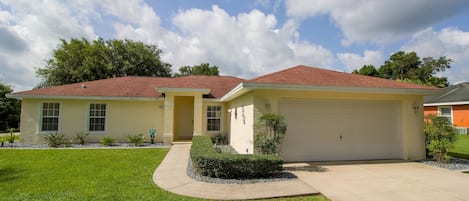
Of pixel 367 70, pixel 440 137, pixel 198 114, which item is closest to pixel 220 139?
pixel 198 114

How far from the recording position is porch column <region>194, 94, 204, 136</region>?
13172 mm

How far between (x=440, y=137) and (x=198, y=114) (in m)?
11.0

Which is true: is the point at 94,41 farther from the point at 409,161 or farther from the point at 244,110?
the point at 409,161

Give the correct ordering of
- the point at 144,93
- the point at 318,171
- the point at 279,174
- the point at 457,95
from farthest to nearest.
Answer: the point at 457,95
the point at 144,93
the point at 318,171
the point at 279,174

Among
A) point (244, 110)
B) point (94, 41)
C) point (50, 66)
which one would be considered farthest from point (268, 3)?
point (50, 66)

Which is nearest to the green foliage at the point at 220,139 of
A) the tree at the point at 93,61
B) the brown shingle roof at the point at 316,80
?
the brown shingle roof at the point at 316,80

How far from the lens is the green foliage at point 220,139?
13436 millimetres

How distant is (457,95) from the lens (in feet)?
68.0

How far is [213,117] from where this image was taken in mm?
14258

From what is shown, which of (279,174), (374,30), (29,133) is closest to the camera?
(279,174)

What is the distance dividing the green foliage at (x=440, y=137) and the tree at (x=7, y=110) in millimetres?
33988

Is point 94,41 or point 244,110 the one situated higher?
point 94,41

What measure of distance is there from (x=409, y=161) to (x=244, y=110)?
661 cm

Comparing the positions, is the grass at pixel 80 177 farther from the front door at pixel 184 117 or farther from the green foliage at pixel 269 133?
the front door at pixel 184 117
